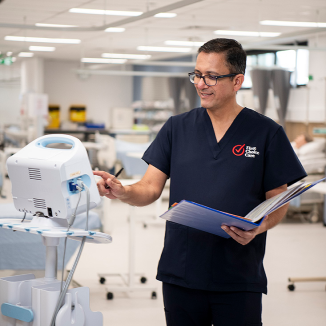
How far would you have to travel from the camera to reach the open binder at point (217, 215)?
1449mm

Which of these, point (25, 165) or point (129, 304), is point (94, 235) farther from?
point (129, 304)

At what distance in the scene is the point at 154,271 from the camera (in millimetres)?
4828

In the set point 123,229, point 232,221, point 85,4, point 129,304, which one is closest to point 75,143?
point 232,221

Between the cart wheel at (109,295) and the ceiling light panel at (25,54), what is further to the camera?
the ceiling light panel at (25,54)

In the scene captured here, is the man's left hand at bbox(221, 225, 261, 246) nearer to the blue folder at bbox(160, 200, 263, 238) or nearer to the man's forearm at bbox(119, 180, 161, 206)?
the blue folder at bbox(160, 200, 263, 238)

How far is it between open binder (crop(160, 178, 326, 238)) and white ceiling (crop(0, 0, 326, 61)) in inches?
186

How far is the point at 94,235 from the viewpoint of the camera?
5.52ft

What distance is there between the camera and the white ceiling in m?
6.78

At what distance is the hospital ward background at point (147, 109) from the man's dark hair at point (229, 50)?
7.22 ft

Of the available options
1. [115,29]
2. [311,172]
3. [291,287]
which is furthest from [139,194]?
[115,29]

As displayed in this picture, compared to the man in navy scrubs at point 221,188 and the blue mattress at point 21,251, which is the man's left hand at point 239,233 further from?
the blue mattress at point 21,251

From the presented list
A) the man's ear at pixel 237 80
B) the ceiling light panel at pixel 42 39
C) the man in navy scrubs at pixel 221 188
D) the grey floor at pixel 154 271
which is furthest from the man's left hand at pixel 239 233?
the ceiling light panel at pixel 42 39

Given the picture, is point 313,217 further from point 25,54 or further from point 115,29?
point 25,54

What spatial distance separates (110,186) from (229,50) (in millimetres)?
Result: 601
